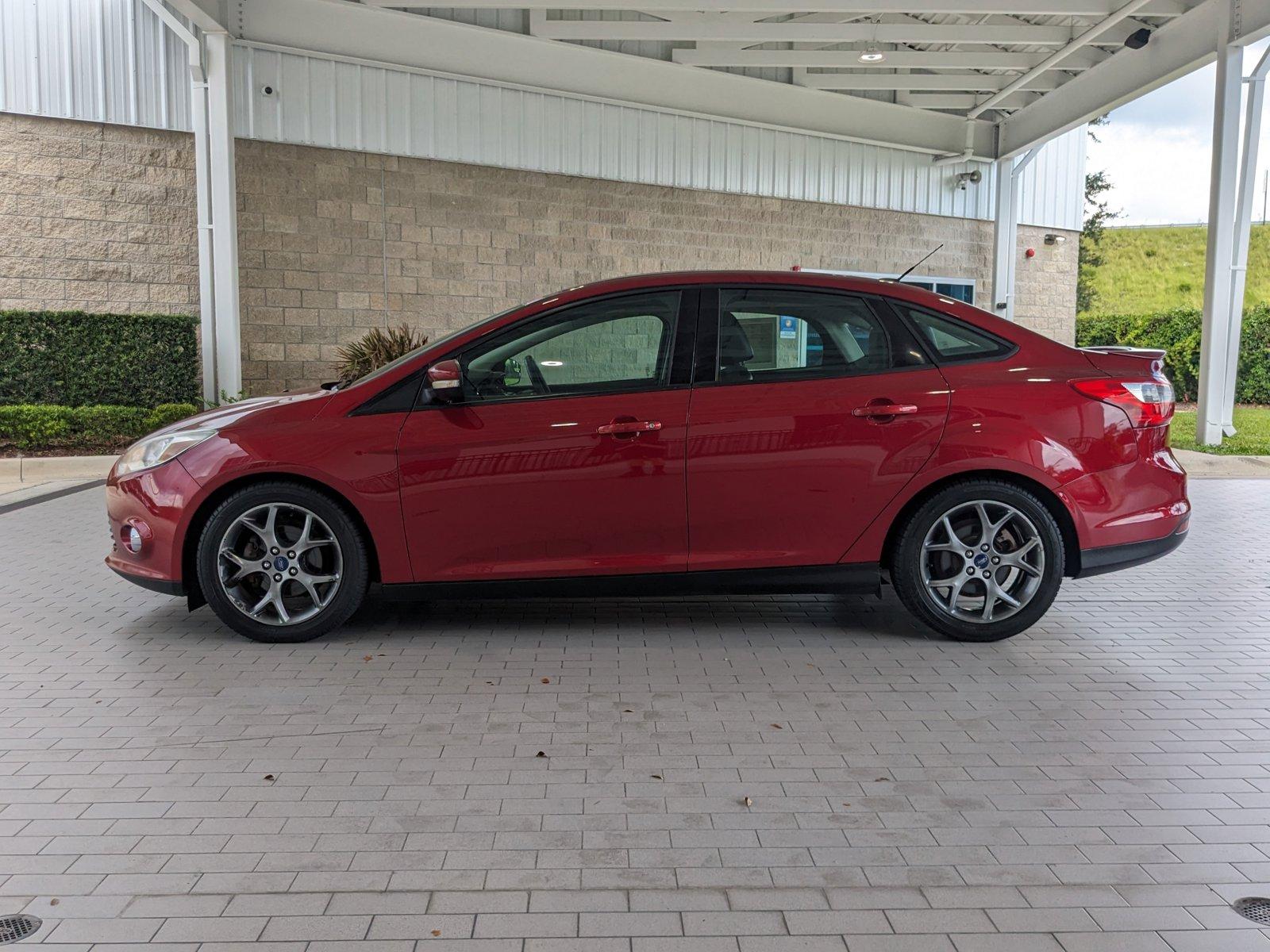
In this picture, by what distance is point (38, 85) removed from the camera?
455 inches

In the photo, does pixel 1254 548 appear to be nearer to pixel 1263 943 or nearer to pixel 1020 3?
pixel 1263 943

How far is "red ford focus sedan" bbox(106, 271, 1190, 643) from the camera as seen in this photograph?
4.62m

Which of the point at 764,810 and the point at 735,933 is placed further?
the point at 764,810

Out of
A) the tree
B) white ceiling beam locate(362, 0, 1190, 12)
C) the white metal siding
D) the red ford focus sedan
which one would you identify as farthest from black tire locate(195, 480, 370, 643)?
the tree

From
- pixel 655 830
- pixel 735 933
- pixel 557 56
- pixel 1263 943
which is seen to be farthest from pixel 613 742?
pixel 557 56

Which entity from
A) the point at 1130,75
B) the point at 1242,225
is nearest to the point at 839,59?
the point at 1130,75

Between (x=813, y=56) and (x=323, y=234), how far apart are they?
24.7ft

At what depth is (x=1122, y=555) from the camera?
189 inches

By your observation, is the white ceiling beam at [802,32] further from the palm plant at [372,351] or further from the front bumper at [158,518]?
the front bumper at [158,518]

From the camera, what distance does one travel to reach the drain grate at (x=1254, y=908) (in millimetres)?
2453

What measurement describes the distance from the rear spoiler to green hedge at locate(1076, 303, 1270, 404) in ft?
50.8

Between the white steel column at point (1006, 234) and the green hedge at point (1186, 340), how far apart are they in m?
1.89

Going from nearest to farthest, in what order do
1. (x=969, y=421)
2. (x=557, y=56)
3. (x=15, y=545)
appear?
(x=969, y=421) → (x=15, y=545) → (x=557, y=56)

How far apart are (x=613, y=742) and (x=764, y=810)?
72cm
